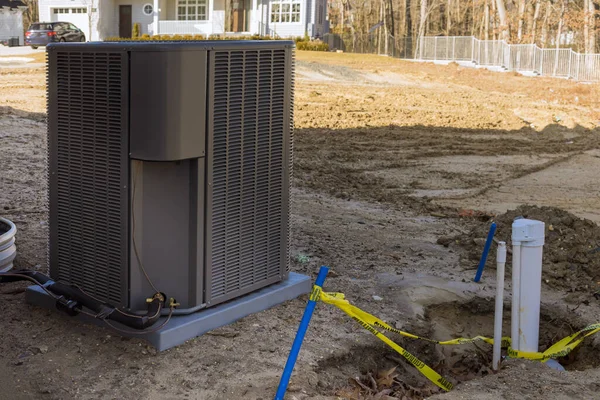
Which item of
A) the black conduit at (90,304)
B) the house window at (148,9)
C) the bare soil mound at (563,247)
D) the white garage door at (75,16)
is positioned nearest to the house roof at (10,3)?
the white garage door at (75,16)

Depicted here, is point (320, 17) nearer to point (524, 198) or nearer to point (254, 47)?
point (524, 198)

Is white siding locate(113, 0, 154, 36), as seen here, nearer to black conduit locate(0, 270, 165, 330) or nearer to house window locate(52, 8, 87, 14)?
house window locate(52, 8, 87, 14)

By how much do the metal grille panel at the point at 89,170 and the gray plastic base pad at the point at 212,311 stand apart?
267mm

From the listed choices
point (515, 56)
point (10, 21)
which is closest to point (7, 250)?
point (515, 56)

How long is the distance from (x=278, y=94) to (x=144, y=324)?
1887mm

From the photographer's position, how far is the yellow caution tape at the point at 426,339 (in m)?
5.14

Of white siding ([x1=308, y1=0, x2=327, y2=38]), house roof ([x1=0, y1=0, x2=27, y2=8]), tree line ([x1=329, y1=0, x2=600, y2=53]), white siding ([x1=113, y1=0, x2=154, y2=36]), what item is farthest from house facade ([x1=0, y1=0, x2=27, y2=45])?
tree line ([x1=329, y1=0, x2=600, y2=53])

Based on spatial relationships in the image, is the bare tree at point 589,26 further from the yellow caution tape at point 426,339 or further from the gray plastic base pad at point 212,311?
the gray plastic base pad at point 212,311

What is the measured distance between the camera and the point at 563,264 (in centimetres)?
750

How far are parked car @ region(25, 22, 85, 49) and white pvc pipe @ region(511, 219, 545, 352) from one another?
37.6m

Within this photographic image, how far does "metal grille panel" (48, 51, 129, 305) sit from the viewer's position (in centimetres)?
513

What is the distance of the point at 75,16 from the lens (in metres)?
51.2

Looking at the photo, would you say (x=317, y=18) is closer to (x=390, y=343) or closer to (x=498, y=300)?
(x=498, y=300)

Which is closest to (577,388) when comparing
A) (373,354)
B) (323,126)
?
(373,354)
